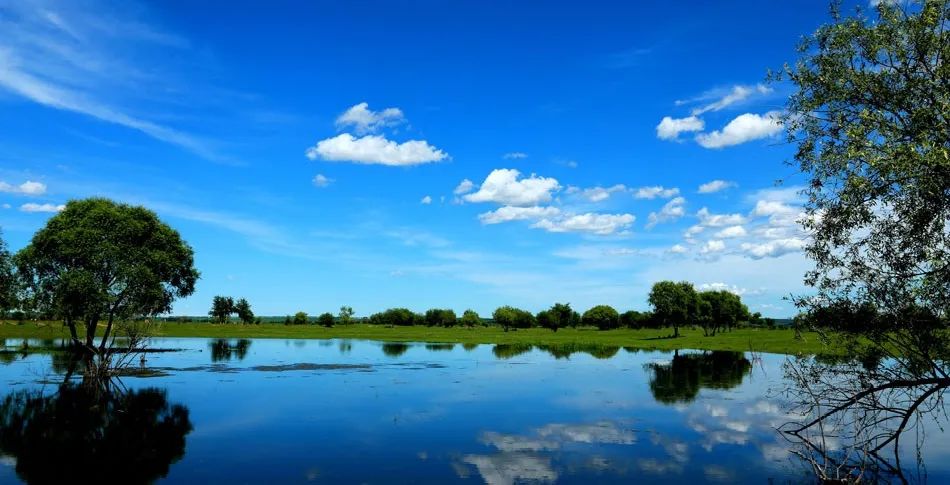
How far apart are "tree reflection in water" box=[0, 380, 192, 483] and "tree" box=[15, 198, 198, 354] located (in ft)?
45.7

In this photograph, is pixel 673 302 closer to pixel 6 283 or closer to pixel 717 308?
pixel 717 308

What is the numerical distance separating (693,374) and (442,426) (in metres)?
36.5

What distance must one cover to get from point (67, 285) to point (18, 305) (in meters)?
8.78

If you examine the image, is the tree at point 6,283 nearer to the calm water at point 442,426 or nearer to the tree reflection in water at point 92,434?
the calm water at point 442,426

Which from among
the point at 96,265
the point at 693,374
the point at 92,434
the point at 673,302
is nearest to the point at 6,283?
the point at 96,265

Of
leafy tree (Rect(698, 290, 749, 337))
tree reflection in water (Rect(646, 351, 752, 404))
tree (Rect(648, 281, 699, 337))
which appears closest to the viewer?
tree reflection in water (Rect(646, 351, 752, 404))

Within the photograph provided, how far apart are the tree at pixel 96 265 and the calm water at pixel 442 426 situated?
635 centimetres

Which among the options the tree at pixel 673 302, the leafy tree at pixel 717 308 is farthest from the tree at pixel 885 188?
the leafy tree at pixel 717 308

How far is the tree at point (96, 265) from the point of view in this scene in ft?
182

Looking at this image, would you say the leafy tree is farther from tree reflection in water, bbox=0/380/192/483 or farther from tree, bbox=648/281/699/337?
tree reflection in water, bbox=0/380/192/483

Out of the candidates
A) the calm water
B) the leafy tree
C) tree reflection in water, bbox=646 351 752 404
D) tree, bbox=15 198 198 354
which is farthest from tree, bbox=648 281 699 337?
tree, bbox=15 198 198 354

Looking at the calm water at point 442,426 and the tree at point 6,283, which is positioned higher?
the tree at point 6,283

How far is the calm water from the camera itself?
2423cm

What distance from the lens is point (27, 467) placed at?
2356cm
